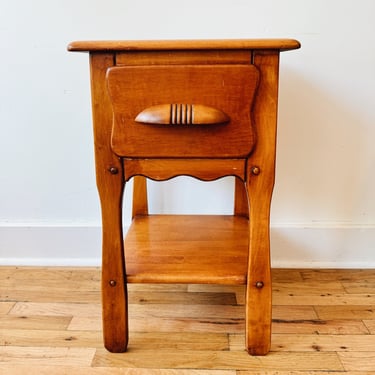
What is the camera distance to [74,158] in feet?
4.39

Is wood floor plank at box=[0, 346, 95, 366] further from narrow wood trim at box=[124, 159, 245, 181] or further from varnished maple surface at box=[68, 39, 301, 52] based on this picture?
varnished maple surface at box=[68, 39, 301, 52]

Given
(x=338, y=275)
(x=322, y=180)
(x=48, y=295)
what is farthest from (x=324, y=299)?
(x=48, y=295)

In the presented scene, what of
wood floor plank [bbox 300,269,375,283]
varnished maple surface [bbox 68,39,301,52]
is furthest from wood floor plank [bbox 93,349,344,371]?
varnished maple surface [bbox 68,39,301,52]

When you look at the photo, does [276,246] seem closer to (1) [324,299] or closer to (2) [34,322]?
(1) [324,299]

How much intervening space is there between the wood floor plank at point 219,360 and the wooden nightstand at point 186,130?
0.03m

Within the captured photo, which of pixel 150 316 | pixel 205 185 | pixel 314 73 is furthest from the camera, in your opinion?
pixel 205 185

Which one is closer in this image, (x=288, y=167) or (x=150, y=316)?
(x=150, y=316)

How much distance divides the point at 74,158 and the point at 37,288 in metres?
0.42

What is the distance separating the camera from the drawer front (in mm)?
793

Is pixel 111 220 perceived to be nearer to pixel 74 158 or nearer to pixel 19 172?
pixel 74 158

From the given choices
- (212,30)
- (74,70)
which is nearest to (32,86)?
(74,70)

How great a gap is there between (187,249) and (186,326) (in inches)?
7.9

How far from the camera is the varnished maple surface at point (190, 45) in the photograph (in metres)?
0.77

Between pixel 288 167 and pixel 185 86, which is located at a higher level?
pixel 185 86
